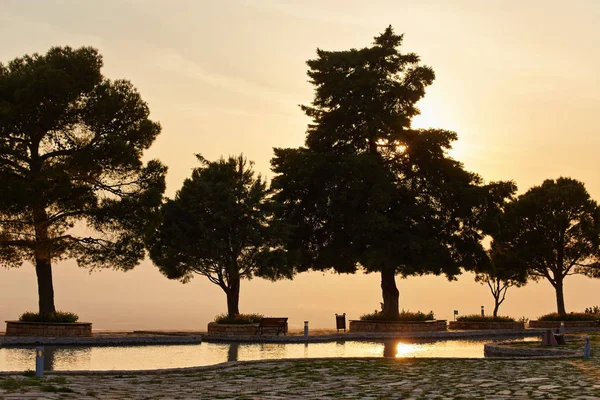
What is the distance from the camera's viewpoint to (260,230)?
125 ft

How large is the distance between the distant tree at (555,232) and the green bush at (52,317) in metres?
27.4

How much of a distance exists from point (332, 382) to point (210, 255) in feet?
71.4

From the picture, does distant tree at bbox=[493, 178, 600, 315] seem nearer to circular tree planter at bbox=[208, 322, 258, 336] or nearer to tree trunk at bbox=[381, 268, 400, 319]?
tree trunk at bbox=[381, 268, 400, 319]

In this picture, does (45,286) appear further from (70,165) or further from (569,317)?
(569,317)

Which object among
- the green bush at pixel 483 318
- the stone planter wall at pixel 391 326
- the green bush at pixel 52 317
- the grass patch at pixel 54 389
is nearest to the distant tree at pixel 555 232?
the green bush at pixel 483 318

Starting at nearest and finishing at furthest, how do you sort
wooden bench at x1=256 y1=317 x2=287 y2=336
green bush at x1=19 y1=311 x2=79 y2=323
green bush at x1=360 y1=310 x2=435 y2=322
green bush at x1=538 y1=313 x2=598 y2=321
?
green bush at x1=19 y1=311 x2=79 y2=323 < wooden bench at x1=256 y1=317 x2=287 y2=336 < green bush at x1=360 y1=310 x2=435 y2=322 < green bush at x1=538 y1=313 x2=598 y2=321

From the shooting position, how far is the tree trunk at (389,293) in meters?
42.3

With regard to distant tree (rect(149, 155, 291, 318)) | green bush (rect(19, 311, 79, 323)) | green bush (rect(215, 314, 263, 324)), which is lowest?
green bush (rect(215, 314, 263, 324))

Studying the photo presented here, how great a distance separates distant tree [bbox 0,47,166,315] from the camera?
107 feet

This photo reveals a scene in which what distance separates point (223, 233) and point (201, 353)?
38.6 ft

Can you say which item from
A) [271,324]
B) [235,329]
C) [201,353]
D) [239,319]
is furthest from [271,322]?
[201,353]

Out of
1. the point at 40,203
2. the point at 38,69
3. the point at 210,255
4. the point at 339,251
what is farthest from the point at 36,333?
the point at 339,251

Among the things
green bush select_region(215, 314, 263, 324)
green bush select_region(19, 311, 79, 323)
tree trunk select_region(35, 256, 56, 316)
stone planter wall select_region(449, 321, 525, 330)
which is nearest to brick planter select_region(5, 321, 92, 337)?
green bush select_region(19, 311, 79, 323)

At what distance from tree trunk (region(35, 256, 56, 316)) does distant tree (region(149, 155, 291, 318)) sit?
582 centimetres
